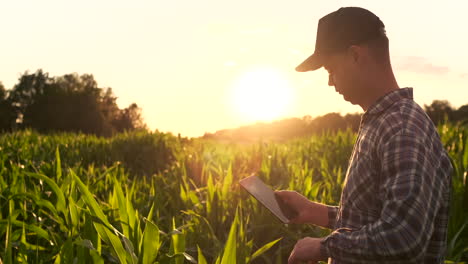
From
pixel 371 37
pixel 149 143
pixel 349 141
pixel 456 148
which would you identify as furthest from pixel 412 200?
pixel 149 143

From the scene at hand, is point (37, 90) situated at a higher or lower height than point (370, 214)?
higher

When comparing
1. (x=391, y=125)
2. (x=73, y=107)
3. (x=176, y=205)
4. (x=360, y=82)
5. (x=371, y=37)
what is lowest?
(x=176, y=205)

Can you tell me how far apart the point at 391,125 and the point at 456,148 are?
4065 millimetres

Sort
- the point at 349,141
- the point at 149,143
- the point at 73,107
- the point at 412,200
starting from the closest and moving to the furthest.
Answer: the point at 412,200, the point at 349,141, the point at 149,143, the point at 73,107

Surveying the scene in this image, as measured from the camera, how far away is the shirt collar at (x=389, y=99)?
78.5 inches

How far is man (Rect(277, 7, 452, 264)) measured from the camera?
5.56 feet

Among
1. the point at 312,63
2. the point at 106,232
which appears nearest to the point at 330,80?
the point at 312,63

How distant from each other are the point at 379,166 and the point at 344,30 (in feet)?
1.97

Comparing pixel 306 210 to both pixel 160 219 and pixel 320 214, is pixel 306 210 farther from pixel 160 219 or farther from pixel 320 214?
pixel 160 219

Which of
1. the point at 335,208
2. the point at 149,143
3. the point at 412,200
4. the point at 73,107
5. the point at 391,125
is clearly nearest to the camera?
the point at 412,200

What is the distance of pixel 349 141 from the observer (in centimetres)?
887

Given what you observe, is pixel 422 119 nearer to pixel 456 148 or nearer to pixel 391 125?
pixel 391 125

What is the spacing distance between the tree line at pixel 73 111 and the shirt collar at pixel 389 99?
4176cm

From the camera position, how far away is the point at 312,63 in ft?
7.38
